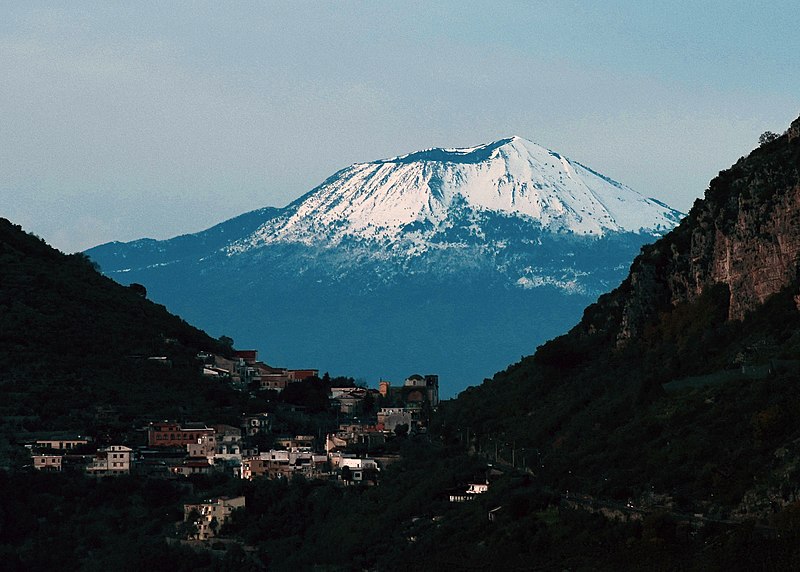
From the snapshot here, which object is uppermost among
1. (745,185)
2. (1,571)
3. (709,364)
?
(745,185)

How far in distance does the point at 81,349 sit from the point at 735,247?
1761 inches

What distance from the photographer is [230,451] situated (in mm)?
94250

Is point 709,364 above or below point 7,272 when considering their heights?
below

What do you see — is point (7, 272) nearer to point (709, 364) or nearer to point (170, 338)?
point (170, 338)

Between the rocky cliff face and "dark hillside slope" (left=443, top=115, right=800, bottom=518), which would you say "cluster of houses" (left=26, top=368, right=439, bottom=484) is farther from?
the rocky cliff face

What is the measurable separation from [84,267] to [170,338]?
11.6 m

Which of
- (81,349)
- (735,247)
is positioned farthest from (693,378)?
(81,349)

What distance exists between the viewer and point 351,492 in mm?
80375

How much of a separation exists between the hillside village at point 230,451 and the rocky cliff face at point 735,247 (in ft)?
41.3

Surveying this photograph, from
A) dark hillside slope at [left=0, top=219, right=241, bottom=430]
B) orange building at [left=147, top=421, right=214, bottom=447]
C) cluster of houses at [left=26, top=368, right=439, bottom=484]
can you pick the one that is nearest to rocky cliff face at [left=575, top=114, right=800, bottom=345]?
cluster of houses at [left=26, top=368, right=439, bottom=484]

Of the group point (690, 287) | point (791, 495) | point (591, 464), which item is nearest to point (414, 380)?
point (690, 287)

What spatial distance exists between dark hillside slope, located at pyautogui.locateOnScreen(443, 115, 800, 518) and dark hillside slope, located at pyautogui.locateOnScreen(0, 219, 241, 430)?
21.1 metres

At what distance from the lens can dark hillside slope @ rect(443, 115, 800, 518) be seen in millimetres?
54781

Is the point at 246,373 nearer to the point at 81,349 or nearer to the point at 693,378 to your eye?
the point at 81,349
